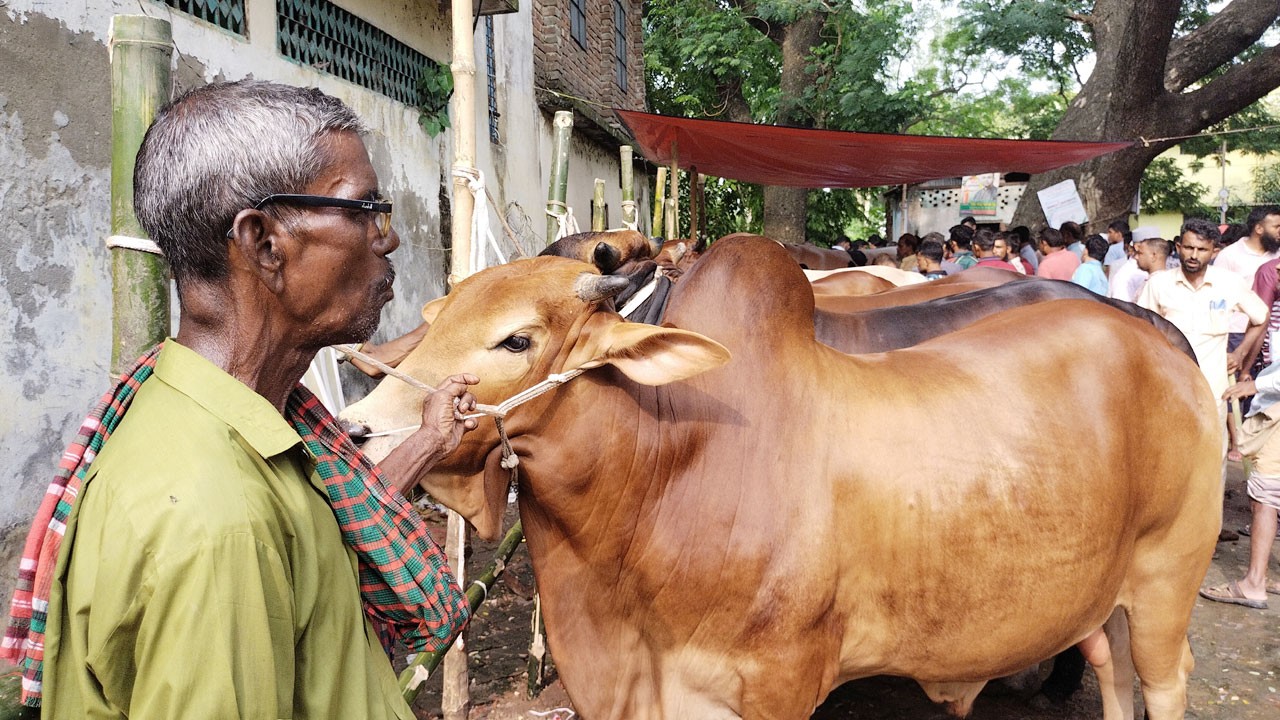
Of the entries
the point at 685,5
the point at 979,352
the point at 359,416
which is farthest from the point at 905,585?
the point at 685,5

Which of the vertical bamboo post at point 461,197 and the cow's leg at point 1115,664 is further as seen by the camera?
the cow's leg at point 1115,664

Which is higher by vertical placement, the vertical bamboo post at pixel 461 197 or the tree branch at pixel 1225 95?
the tree branch at pixel 1225 95

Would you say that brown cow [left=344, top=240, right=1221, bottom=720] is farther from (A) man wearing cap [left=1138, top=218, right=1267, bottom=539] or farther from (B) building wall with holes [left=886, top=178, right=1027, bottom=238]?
(B) building wall with holes [left=886, top=178, right=1027, bottom=238]

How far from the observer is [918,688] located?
4.04 metres

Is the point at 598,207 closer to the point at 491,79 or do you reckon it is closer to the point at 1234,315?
the point at 491,79

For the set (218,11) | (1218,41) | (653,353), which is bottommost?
(653,353)

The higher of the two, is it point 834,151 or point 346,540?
point 834,151

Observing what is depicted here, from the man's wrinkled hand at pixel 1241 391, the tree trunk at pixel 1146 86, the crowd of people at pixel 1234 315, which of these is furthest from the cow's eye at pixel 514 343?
the tree trunk at pixel 1146 86

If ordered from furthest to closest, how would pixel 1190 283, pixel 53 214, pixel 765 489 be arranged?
pixel 1190 283
pixel 53 214
pixel 765 489

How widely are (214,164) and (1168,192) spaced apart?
29141mm

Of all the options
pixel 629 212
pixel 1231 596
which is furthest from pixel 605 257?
pixel 1231 596

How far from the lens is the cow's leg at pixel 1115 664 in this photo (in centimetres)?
336

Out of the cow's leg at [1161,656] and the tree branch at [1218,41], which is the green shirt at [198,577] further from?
the tree branch at [1218,41]

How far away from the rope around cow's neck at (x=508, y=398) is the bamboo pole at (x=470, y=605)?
2.07 ft
